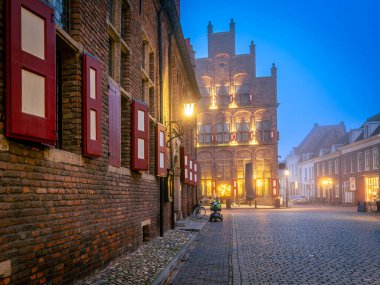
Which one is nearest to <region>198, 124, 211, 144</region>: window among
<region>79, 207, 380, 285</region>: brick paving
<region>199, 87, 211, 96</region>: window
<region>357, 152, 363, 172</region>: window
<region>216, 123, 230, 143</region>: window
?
<region>216, 123, 230, 143</region>: window

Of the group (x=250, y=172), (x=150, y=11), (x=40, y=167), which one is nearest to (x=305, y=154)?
(x=250, y=172)

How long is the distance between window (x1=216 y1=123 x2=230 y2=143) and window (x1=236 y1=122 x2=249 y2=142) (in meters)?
1.12

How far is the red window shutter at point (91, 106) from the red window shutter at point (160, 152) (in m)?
5.53

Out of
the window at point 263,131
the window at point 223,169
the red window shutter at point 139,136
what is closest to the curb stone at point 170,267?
the red window shutter at point 139,136

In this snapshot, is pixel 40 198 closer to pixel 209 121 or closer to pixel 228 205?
pixel 228 205

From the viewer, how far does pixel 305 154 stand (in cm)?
6384

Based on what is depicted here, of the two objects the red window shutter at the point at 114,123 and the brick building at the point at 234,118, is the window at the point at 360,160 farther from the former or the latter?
the red window shutter at the point at 114,123

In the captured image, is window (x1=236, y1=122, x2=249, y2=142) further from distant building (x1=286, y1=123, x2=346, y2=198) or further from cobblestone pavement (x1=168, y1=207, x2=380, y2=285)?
cobblestone pavement (x1=168, y1=207, x2=380, y2=285)

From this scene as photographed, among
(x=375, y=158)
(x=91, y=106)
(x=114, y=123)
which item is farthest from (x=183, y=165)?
(x=375, y=158)

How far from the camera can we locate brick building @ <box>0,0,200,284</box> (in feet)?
13.5

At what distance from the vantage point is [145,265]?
762cm

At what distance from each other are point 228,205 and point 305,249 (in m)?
25.6

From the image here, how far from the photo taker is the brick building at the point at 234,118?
45.7 meters

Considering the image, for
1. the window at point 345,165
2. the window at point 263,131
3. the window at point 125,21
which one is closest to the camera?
the window at point 125,21
